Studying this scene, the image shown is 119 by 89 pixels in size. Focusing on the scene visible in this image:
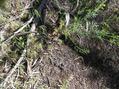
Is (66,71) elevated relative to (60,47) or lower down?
lower down

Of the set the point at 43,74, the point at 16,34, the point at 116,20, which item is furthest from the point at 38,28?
the point at 116,20

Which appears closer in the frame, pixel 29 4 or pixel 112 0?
pixel 112 0

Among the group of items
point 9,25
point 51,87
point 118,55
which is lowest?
point 51,87

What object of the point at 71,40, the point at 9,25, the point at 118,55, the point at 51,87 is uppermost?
the point at 9,25

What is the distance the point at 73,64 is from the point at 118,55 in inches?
13.2

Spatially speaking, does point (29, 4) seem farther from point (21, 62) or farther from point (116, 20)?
point (116, 20)

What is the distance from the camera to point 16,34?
211 centimetres

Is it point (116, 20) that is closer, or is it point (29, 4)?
point (116, 20)

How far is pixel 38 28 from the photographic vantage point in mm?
2170

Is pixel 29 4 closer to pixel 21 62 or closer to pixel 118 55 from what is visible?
pixel 21 62

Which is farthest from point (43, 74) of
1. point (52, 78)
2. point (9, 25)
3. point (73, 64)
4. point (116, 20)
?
point (116, 20)

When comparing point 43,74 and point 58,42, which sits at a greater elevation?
point 58,42

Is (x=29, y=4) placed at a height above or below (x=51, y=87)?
above

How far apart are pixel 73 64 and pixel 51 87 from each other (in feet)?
0.77
